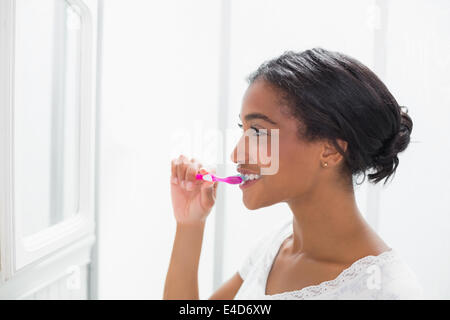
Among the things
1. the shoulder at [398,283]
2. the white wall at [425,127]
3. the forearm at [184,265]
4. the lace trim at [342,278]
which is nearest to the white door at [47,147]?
the forearm at [184,265]

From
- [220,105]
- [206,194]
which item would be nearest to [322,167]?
[206,194]

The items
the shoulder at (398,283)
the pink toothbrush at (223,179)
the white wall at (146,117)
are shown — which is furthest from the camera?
the white wall at (146,117)

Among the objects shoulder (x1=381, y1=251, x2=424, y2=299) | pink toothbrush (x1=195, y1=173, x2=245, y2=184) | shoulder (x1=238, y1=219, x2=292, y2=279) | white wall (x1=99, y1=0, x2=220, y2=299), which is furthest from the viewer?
white wall (x1=99, y1=0, x2=220, y2=299)

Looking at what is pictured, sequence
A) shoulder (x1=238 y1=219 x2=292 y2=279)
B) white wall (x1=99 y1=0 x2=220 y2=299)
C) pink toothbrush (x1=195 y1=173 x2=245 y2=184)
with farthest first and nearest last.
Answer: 1. white wall (x1=99 y1=0 x2=220 y2=299)
2. shoulder (x1=238 y1=219 x2=292 y2=279)
3. pink toothbrush (x1=195 y1=173 x2=245 y2=184)

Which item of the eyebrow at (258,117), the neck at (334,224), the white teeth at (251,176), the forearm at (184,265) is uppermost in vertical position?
the eyebrow at (258,117)

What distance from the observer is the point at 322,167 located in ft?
1.89

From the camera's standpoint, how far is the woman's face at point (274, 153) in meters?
0.54

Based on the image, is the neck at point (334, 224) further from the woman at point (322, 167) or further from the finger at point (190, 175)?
the finger at point (190, 175)

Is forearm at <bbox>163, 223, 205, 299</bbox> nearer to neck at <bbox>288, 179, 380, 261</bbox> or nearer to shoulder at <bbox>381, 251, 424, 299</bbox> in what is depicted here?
neck at <bbox>288, 179, 380, 261</bbox>

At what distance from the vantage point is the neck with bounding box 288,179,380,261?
1.90ft

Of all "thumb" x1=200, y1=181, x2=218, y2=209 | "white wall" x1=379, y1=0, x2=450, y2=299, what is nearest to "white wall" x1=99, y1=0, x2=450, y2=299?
"white wall" x1=379, y1=0, x2=450, y2=299

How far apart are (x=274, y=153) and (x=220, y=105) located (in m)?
0.49

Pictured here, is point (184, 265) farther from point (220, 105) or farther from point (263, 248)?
point (220, 105)

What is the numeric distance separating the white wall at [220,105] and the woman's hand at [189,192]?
1.17ft
